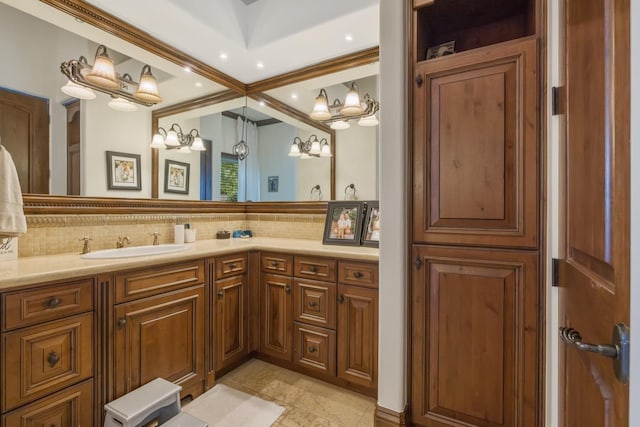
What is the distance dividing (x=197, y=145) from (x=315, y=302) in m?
1.75

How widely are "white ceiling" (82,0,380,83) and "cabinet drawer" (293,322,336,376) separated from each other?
83.9 inches

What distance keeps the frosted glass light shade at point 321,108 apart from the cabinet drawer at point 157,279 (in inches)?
62.6

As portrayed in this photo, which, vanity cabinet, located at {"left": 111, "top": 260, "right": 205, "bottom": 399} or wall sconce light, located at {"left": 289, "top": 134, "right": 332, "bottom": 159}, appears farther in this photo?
wall sconce light, located at {"left": 289, "top": 134, "right": 332, "bottom": 159}

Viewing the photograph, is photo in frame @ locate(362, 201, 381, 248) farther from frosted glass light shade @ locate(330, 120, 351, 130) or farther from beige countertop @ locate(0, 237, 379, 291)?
frosted glass light shade @ locate(330, 120, 351, 130)

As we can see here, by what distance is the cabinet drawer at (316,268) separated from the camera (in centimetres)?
211

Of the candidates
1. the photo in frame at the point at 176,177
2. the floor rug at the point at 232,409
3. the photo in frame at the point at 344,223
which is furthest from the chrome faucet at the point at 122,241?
the photo in frame at the point at 344,223

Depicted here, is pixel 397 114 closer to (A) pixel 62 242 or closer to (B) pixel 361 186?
(B) pixel 361 186

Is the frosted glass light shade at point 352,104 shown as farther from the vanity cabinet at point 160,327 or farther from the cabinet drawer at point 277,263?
the vanity cabinet at point 160,327

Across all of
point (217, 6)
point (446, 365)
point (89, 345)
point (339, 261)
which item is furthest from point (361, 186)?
point (89, 345)

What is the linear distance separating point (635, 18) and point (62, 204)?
8.41ft

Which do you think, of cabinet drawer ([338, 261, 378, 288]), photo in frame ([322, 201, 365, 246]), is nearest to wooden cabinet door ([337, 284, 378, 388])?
cabinet drawer ([338, 261, 378, 288])

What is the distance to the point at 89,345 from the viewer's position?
1486 millimetres

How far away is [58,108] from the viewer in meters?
1.91

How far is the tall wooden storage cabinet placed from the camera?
1.37m
